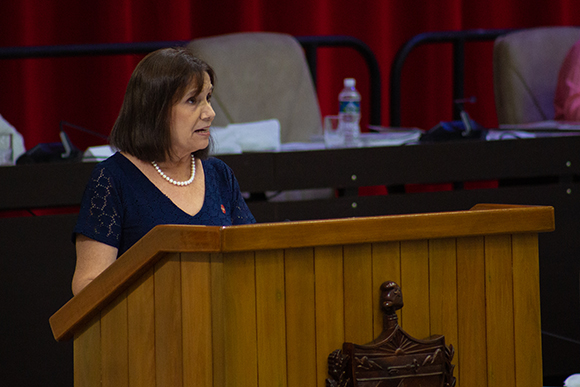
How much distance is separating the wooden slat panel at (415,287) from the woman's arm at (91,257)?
1.77ft

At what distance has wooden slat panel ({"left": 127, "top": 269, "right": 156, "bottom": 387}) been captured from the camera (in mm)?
1082

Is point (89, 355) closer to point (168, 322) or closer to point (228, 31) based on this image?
point (168, 322)

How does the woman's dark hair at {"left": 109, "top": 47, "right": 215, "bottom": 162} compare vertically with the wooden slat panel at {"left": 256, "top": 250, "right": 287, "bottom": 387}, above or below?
above

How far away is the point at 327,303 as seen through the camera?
104 centimetres

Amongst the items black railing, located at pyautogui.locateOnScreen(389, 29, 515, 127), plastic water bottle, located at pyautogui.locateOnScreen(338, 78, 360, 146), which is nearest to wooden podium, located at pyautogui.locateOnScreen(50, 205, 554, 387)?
plastic water bottle, located at pyautogui.locateOnScreen(338, 78, 360, 146)

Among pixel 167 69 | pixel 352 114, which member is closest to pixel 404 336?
pixel 167 69

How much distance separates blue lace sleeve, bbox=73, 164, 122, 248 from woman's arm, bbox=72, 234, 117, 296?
11 mm

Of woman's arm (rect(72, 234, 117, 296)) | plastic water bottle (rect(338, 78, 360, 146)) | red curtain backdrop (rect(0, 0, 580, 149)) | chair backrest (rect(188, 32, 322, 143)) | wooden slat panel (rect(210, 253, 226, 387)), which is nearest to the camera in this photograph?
wooden slat panel (rect(210, 253, 226, 387))

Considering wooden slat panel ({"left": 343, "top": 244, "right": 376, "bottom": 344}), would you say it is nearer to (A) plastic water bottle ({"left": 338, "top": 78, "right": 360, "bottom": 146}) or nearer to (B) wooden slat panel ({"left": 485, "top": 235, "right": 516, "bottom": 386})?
(B) wooden slat panel ({"left": 485, "top": 235, "right": 516, "bottom": 386})

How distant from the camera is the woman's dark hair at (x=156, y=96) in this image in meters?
1.44

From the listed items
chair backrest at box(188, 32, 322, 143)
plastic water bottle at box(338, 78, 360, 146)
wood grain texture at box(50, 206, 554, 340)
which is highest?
chair backrest at box(188, 32, 322, 143)

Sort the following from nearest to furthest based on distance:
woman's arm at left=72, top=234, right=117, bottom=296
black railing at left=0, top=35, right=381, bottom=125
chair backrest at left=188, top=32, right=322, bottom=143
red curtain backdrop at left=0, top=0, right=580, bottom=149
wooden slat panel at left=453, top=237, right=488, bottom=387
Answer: wooden slat panel at left=453, top=237, right=488, bottom=387 → woman's arm at left=72, top=234, right=117, bottom=296 → black railing at left=0, top=35, right=381, bottom=125 → chair backrest at left=188, top=32, right=322, bottom=143 → red curtain backdrop at left=0, top=0, right=580, bottom=149

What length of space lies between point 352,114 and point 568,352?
0.94m

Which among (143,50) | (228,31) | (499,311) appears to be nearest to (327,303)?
(499,311)
